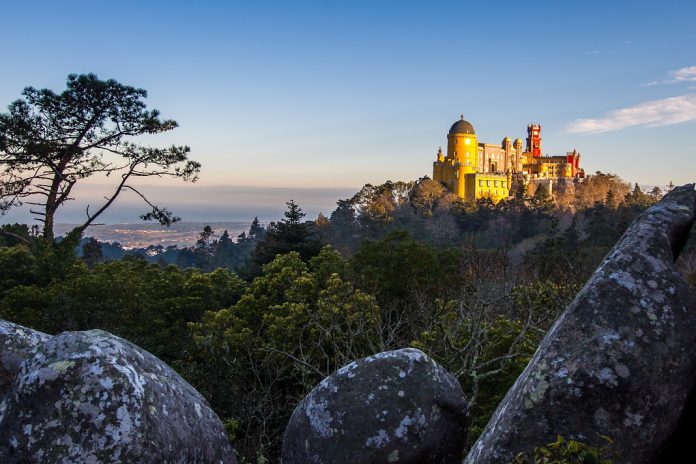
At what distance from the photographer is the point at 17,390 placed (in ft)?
15.8

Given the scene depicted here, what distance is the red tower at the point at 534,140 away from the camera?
398ft

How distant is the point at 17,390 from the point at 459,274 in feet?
80.1

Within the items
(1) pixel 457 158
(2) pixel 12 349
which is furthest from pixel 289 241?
(1) pixel 457 158

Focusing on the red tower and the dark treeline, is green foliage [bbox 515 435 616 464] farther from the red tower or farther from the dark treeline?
the red tower

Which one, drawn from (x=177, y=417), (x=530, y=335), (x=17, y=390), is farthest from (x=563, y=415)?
(x=530, y=335)

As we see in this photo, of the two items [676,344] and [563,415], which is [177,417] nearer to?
[563,415]

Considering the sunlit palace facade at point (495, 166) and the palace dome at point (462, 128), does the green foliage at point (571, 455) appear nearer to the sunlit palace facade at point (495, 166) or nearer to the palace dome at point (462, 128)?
the sunlit palace facade at point (495, 166)

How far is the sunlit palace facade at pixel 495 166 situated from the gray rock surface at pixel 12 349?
8798cm

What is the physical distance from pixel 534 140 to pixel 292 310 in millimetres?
112949

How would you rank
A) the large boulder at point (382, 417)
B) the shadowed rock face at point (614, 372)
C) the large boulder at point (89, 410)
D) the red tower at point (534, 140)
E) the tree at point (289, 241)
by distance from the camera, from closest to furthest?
the shadowed rock face at point (614, 372)
the large boulder at point (89, 410)
the large boulder at point (382, 417)
the tree at point (289, 241)
the red tower at point (534, 140)

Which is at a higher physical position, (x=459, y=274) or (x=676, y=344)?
(x=676, y=344)

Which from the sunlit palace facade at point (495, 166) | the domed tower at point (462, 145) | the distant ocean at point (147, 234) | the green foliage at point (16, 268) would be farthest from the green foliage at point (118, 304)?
the distant ocean at point (147, 234)

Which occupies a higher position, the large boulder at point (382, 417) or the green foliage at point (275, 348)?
the large boulder at point (382, 417)

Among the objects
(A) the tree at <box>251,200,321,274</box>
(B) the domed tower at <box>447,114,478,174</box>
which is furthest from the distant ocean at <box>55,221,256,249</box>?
(A) the tree at <box>251,200,321,274</box>
